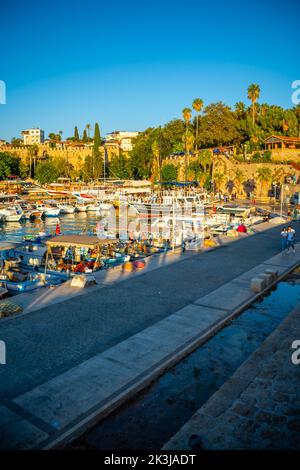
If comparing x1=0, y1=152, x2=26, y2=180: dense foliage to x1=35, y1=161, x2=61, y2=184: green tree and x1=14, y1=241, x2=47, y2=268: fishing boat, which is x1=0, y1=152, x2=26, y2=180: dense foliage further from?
x1=14, y1=241, x2=47, y2=268: fishing boat

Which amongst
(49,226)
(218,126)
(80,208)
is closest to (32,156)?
(218,126)

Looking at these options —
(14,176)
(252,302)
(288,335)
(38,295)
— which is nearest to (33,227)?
(38,295)

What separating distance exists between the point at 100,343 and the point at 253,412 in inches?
176

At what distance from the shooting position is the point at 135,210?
157 feet

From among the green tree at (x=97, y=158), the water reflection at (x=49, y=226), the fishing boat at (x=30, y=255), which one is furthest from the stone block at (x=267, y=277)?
the green tree at (x=97, y=158)

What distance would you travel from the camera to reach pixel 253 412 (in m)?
6.93

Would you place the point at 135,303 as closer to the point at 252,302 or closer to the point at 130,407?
the point at 252,302

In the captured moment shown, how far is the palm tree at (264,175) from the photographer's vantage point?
198 feet

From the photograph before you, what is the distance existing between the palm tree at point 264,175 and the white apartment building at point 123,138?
83.2 meters

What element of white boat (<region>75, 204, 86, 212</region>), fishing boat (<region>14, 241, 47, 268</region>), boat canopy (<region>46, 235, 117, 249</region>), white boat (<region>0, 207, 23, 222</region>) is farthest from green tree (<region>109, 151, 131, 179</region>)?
boat canopy (<region>46, 235, 117, 249</region>)

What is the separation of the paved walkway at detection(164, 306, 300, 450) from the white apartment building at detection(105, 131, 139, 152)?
133699mm

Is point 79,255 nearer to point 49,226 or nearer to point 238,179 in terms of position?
point 49,226

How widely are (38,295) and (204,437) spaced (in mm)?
9329

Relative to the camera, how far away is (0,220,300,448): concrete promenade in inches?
278
